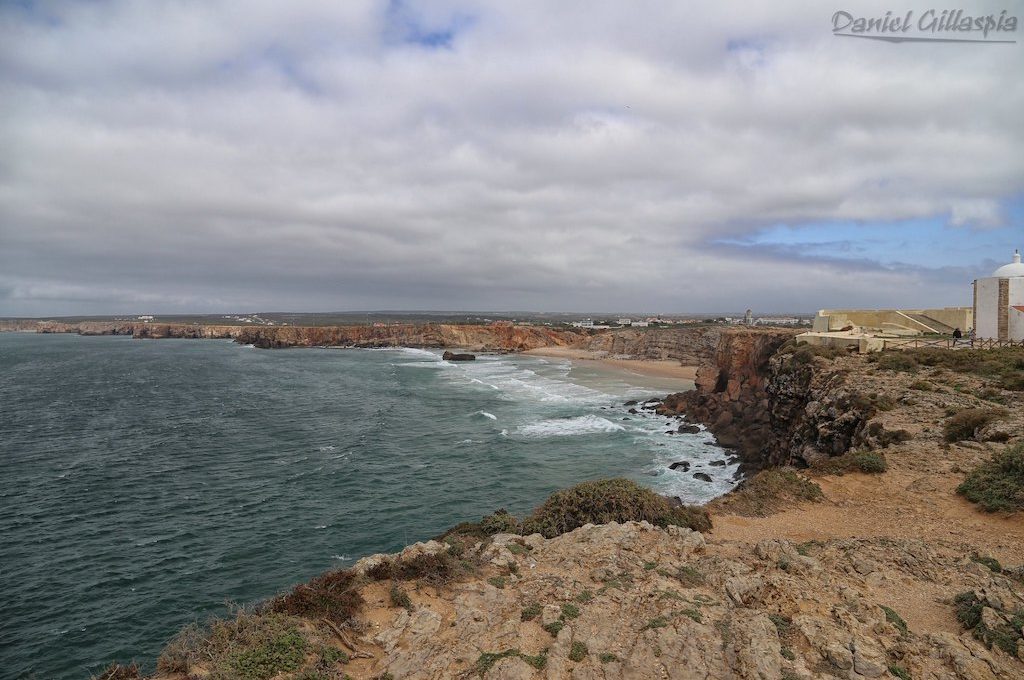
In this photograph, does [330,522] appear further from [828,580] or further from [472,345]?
[472,345]

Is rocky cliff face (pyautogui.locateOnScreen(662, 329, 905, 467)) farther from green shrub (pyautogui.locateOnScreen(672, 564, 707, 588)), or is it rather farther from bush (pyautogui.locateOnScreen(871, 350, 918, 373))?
green shrub (pyautogui.locateOnScreen(672, 564, 707, 588))

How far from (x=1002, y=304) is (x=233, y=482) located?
3656cm

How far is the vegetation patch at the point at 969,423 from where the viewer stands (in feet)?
44.0

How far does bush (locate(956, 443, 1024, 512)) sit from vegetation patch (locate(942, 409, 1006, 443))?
6.29 ft

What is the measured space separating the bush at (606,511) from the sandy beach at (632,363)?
40.7m

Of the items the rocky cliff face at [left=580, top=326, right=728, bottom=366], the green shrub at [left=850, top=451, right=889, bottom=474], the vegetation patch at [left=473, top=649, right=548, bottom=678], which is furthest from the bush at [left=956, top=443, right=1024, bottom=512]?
the rocky cliff face at [left=580, top=326, right=728, bottom=366]

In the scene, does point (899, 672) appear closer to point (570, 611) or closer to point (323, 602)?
point (570, 611)

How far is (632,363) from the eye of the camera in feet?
245

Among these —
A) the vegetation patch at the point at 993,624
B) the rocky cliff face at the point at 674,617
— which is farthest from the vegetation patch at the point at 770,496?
the vegetation patch at the point at 993,624

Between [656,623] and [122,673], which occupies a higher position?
[656,623]

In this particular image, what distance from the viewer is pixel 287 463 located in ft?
79.6

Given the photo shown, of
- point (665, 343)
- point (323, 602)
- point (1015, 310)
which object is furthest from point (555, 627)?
point (665, 343)

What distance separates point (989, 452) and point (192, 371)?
72.5 meters

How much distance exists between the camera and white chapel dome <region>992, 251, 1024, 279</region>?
2364cm
